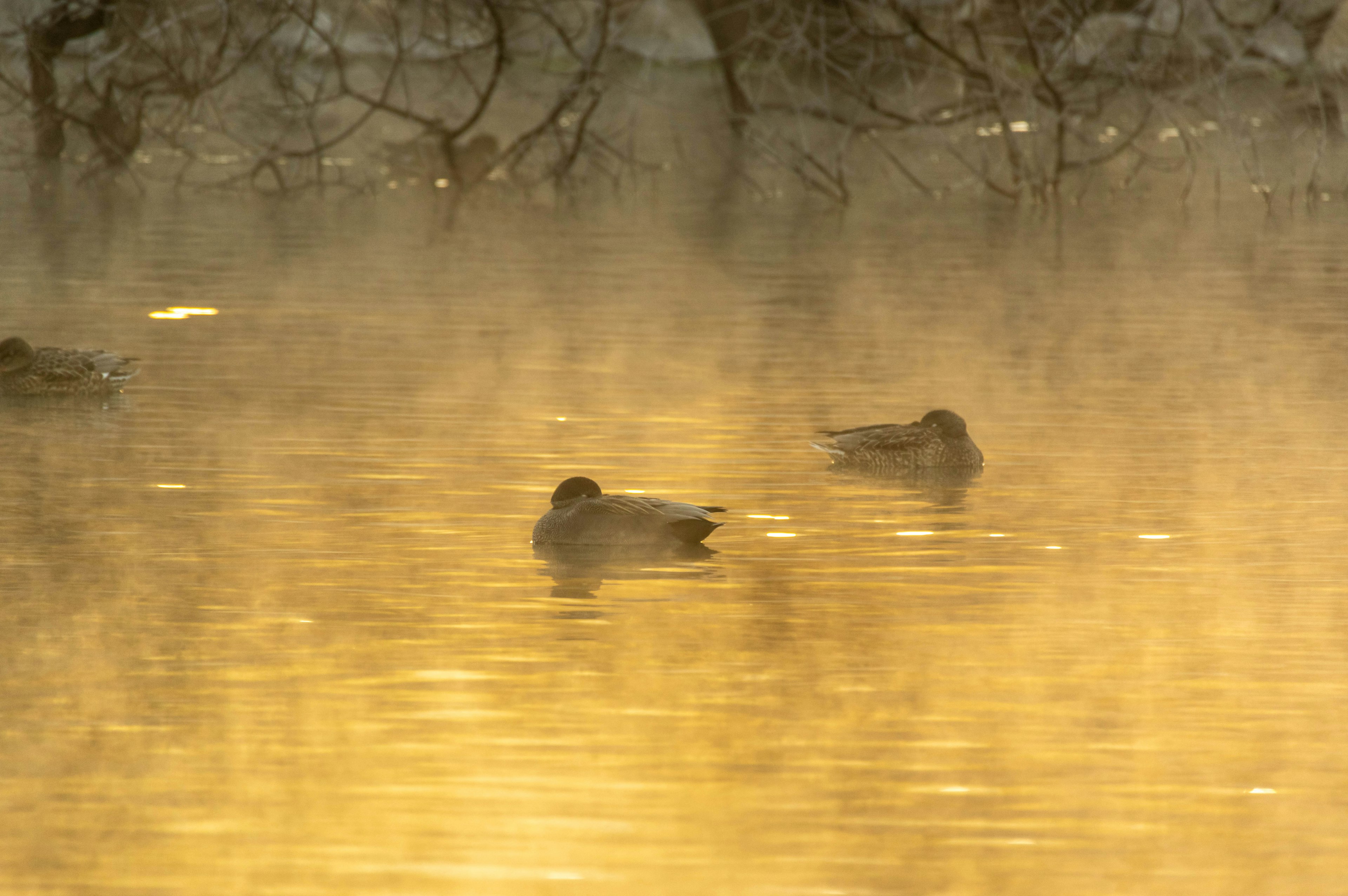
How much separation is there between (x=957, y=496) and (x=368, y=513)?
255 centimetres

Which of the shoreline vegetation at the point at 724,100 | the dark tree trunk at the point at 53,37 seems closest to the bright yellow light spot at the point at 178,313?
the shoreline vegetation at the point at 724,100

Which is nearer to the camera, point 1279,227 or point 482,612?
point 482,612

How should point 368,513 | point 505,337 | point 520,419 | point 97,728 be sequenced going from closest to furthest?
point 97,728 < point 368,513 < point 520,419 < point 505,337

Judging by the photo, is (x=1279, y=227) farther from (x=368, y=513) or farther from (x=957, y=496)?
(x=368, y=513)

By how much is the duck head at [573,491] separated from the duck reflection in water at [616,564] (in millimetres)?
225

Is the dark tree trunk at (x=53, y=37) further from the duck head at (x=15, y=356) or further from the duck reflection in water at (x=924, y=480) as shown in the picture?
the duck reflection in water at (x=924, y=480)

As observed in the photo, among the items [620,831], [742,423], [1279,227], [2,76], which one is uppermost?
[2,76]

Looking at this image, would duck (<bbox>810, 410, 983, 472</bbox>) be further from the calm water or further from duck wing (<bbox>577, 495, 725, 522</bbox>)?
duck wing (<bbox>577, 495, 725, 522</bbox>)

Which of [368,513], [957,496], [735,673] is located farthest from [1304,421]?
[735,673]

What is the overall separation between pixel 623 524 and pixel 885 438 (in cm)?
234

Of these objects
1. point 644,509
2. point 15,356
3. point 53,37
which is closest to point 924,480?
point 644,509

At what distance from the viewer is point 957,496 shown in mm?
10133

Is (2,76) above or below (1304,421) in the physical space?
above

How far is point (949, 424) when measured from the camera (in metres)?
10.6
